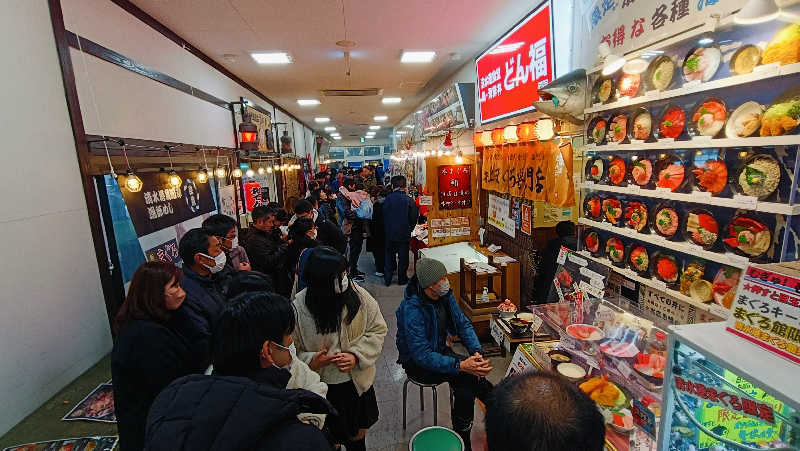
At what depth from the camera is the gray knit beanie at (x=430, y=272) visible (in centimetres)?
311

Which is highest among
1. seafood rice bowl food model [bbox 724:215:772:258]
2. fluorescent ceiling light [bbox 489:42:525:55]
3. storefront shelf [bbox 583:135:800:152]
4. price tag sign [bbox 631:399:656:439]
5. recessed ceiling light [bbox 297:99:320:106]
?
recessed ceiling light [bbox 297:99:320:106]

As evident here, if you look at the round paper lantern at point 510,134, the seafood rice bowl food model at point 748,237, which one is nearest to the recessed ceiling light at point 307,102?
the round paper lantern at point 510,134

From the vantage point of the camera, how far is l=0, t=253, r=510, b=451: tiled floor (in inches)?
108

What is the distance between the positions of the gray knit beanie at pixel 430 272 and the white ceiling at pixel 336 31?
360cm

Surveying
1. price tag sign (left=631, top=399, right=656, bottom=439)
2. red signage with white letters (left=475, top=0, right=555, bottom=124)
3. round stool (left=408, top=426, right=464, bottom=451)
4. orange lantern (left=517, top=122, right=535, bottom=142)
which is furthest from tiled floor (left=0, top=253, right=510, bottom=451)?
red signage with white letters (left=475, top=0, right=555, bottom=124)

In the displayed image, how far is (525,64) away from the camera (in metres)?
4.85

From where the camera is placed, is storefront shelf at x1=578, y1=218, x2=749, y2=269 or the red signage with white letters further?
the red signage with white letters

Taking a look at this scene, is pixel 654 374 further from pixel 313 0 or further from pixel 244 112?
pixel 244 112

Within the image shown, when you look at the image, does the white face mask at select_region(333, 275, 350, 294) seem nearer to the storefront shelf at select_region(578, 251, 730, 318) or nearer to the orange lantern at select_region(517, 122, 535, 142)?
the storefront shelf at select_region(578, 251, 730, 318)

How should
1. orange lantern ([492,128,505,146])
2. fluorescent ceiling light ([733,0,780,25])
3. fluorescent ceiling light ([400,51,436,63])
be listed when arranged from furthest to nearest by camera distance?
fluorescent ceiling light ([400,51,436,63]), orange lantern ([492,128,505,146]), fluorescent ceiling light ([733,0,780,25])

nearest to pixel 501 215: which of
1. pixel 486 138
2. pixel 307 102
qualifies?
pixel 486 138

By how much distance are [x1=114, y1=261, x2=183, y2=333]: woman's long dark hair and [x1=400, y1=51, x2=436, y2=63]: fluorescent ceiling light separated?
6.10m

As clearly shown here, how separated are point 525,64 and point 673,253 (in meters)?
3.27

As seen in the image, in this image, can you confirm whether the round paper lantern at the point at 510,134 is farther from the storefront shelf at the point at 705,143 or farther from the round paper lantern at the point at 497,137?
the storefront shelf at the point at 705,143
